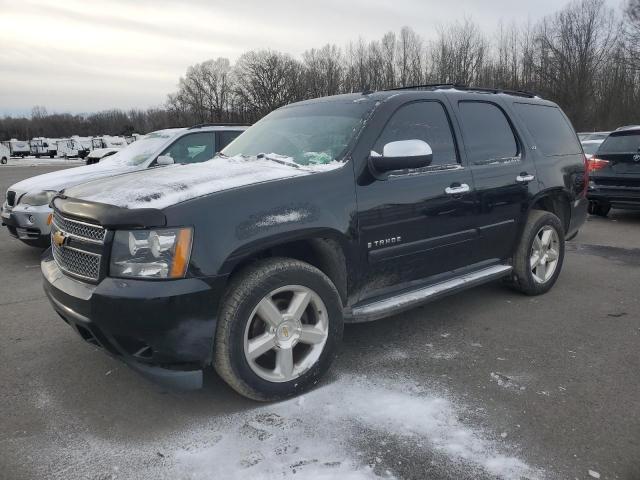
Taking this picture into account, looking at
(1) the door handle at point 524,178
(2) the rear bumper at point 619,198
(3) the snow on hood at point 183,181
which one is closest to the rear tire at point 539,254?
(1) the door handle at point 524,178

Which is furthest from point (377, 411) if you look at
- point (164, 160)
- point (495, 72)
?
point (495, 72)

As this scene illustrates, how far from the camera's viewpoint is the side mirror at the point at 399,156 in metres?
3.25

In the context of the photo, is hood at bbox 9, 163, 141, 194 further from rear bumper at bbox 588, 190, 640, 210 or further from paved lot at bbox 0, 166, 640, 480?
rear bumper at bbox 588, 190, 640, 210

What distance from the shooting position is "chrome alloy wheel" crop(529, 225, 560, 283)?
15.8ft

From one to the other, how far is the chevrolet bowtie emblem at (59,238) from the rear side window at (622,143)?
8946mm

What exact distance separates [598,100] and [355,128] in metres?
46.8

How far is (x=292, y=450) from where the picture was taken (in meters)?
2.51

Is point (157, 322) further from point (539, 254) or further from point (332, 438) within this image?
point (539, 254)

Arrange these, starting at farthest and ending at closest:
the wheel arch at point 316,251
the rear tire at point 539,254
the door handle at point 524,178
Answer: the rear tire at point 539,254, the door handle at point 524,178, the wheel arch at point 316,251

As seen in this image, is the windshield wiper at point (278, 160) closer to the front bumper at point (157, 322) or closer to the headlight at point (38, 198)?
the front bumper at point (157, 322)

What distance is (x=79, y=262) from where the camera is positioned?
2834 millimetres

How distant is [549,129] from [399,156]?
2.60m

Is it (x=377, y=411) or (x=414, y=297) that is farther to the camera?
(x=414, y=297)

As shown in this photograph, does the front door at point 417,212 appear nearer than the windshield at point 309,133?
Yes
